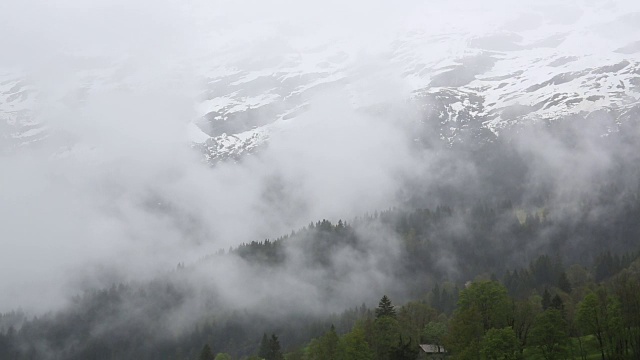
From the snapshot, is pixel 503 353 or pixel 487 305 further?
pixel 487 305

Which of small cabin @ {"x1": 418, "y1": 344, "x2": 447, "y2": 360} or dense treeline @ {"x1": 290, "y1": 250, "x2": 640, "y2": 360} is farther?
small cabin @ {"x1": 418, "y1": 344, "x2": 447, "y2": 360}

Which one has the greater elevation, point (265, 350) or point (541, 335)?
point (541, 335)

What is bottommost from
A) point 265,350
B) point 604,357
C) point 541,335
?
point 265,350

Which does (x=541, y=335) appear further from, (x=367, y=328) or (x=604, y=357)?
(x=367, y=328)

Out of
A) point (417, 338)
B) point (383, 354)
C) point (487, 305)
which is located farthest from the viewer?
point (417, 338)

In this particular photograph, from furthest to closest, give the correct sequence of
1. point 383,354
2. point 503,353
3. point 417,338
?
point 417,338 < point 383,354 < point 503,353

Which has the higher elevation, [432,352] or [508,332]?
[508,332]

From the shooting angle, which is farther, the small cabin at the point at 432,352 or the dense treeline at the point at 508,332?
the small cabin at the point at 432,352

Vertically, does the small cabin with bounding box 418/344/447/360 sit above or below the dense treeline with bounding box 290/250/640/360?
below

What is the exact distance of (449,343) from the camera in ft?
390

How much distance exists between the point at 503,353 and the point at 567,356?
1992cm

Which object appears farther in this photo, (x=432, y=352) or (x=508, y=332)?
(x=432, y=352)

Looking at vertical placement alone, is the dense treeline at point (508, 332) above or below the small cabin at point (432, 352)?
above

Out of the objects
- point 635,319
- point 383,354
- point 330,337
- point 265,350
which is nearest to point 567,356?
point 635,319
